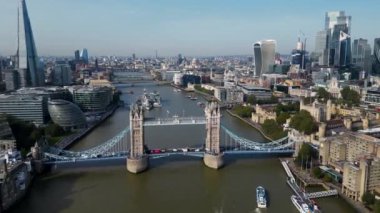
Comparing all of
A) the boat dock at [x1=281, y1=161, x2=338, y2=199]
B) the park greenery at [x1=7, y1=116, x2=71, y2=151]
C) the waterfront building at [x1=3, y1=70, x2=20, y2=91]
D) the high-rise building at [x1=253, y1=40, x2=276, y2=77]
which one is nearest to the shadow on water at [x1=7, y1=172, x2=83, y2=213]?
the park greenery at [x1=7, y1=116, x2=71, y2=151]

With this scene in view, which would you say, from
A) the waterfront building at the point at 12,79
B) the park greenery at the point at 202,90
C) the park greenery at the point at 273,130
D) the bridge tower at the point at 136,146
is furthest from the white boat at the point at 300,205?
the waterfront building at the point at 12,79

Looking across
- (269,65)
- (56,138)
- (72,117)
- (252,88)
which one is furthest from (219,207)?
(269,65)

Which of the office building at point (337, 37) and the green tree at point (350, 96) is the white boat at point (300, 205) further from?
the office building at point (337, 37)

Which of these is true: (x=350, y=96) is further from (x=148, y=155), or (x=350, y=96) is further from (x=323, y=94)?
(x=148, y=155)

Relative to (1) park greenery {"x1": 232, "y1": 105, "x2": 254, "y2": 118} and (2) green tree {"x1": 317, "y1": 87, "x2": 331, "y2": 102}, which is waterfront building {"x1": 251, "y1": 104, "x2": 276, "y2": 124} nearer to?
(1) park greenery {"x1": 232, "y1": 105, "x2": 254, "y2": 118}

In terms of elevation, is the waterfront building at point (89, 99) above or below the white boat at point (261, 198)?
above
